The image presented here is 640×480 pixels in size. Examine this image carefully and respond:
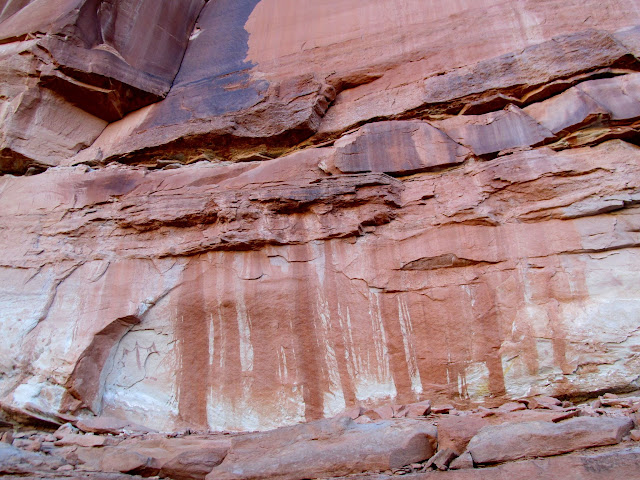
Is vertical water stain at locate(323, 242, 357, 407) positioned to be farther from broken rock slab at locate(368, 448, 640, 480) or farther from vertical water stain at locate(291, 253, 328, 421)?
broken rock slab at locate(368, 448, 640, 480)

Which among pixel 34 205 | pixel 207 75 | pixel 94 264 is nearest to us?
pixel 94 264

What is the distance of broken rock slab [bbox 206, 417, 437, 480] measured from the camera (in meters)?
4.10

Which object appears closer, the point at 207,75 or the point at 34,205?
the point at 34,205

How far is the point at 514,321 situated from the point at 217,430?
341 centimetres

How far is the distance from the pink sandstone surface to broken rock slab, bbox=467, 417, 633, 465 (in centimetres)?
119

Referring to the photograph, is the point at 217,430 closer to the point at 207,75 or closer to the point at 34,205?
the point at 34,205

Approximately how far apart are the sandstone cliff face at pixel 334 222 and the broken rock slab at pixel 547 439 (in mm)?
1206

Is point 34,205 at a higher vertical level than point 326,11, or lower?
lower

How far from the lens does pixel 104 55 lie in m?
8.43

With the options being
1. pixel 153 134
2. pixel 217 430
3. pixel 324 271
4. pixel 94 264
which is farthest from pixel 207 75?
pixel 217 430

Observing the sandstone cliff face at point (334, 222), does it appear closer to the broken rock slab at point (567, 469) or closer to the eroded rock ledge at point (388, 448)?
the eroded rock ledge at point (388, 448)

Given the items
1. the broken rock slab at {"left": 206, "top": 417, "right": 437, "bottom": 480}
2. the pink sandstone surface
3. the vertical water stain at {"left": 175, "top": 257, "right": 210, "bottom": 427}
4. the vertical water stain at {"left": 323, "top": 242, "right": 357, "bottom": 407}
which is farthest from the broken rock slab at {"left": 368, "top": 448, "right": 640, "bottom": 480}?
the vertical water stain at {"left": 175, "top": 257, "right": 210, "bottom": 427}

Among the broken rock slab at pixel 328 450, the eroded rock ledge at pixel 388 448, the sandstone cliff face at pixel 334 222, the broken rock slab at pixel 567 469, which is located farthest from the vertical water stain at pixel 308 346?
the broken rock slab at pixel 567 469

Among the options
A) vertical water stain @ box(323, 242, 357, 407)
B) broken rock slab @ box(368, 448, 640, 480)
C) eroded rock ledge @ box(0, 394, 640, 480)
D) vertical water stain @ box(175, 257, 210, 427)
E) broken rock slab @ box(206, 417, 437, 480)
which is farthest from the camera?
vertical water stain @ box(175, 257, 210, 427)
